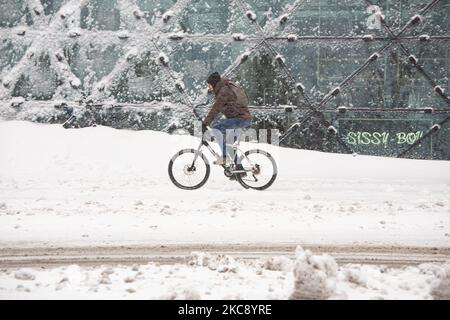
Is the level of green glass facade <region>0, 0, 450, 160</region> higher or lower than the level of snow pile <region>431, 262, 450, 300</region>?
higher

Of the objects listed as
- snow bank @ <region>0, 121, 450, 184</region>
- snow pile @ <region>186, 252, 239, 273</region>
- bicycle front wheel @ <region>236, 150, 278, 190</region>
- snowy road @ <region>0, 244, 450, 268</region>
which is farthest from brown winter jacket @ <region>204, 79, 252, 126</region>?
snow pile @ <region>186, 252, 239, 273</region>

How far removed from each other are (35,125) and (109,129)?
1.60m

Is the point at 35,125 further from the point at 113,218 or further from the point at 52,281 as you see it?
the point at 52,281

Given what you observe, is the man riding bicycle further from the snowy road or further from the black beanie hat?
the snowy road

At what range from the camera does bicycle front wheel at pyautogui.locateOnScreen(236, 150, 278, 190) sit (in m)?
7.77

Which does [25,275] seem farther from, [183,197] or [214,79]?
[214,79]

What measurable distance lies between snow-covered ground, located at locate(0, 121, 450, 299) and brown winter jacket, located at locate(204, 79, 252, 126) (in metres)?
1.17

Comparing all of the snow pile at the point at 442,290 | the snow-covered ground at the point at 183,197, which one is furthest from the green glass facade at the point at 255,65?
the snow pile at the point at 442,290

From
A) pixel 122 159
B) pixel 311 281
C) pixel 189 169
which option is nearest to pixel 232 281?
pixel 311 281

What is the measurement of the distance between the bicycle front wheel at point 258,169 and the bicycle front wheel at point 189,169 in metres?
0.55

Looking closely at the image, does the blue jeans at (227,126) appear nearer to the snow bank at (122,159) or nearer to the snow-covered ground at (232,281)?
the snow bank at (122,159)

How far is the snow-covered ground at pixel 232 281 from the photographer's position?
3268 millimetres

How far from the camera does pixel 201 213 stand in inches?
237

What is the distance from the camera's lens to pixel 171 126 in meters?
10.8
